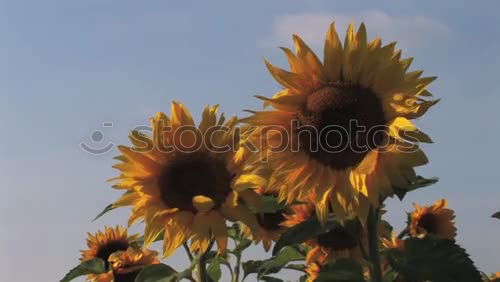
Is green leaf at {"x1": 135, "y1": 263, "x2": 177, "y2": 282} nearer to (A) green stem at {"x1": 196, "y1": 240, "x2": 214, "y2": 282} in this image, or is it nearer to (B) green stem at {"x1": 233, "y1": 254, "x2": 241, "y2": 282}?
(A) green stem at {"x1": 196, "y1": 240, "x2": 214, "y2": 282}

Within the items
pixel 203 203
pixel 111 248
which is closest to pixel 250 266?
pixel 203 203

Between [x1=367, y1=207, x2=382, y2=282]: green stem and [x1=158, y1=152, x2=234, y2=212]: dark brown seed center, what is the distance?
88 centimetres

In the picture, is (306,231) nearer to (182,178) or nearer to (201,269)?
(201,269)

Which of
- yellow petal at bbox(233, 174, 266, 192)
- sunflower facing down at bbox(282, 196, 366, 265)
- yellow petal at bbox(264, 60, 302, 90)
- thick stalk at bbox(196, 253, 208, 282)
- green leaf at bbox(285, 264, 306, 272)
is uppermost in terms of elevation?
yellow petal at bbox(264, 60, 302, 90)

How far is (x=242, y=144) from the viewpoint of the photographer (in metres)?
4.05

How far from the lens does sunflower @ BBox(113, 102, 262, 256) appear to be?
159 inches

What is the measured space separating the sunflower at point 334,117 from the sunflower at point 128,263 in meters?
2.30

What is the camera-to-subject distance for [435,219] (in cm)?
728

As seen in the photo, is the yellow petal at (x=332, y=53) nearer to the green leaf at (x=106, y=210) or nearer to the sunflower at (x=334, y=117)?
the sunflower at (x=334, y=117)

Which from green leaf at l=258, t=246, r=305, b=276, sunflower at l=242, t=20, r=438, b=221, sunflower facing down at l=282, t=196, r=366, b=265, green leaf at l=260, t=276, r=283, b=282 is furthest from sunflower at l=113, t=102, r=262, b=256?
green leaf at l=260, t=276, r=283, b=282

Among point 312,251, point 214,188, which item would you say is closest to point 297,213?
point 312,251

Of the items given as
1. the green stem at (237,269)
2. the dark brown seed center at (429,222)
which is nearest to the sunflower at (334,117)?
the green stem at (237,269)

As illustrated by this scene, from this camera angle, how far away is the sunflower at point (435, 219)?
279 inches

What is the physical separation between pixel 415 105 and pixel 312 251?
187cm
